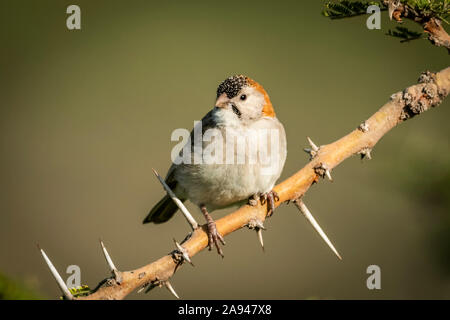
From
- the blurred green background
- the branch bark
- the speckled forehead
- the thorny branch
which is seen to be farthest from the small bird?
the blurred green background

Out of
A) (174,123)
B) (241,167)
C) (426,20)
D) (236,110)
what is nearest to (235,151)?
(241,167)

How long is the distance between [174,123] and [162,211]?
4.52 meters

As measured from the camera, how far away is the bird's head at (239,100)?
3240mm

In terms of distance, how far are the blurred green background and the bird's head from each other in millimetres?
2041

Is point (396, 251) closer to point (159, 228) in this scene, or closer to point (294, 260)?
point (294, 260)

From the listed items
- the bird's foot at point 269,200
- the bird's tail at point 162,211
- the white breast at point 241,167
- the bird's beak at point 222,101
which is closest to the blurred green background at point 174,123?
the white breast at point 241,167

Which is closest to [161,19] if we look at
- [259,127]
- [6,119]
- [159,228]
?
[6,119]

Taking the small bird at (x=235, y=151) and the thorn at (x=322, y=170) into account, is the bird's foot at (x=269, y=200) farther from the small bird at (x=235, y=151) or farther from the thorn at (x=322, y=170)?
the thorn at (x=322, y=170)

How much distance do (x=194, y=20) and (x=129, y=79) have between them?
5.85 feet

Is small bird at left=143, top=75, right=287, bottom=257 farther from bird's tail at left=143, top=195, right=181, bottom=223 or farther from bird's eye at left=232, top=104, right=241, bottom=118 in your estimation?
bird's tail at left=143, top=195, right=181, bottom=223

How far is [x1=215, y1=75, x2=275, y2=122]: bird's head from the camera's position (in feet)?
10.6

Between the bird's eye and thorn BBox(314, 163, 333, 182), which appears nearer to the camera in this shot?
thorn BBox(314, 163, 333, 182)

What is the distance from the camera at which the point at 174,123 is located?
812 cm

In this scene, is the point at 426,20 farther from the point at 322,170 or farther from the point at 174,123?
the point at 174,123
